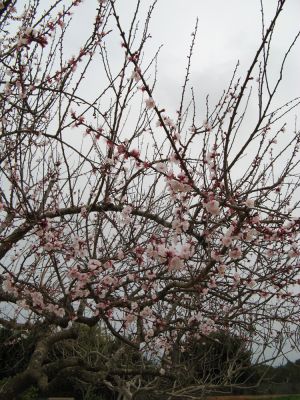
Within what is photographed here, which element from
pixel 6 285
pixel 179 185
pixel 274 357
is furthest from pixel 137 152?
pixel 274 357

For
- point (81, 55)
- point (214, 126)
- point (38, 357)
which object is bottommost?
point (38, 357)

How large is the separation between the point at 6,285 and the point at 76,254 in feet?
1.92

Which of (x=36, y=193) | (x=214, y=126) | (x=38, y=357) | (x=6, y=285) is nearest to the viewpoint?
(x=6, y=285)

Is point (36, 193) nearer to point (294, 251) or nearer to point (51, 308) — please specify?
point (51, 308)

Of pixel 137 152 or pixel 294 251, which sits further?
pixel 294 251

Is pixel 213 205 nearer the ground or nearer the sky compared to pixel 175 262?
nearer the sky

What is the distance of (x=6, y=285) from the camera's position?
10.8ft

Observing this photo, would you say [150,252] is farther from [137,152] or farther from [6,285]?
[6,285]

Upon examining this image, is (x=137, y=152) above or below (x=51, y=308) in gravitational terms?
above

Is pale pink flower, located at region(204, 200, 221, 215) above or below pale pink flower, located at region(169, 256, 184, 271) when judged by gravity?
above

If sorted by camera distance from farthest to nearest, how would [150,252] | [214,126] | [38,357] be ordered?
[214,126] → [38,357] → [150,252]

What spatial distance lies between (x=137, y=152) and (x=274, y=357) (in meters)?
4.14

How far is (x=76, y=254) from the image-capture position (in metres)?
3.38

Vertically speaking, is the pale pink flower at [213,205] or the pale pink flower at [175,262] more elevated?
the pale pink flower at [213,205]
